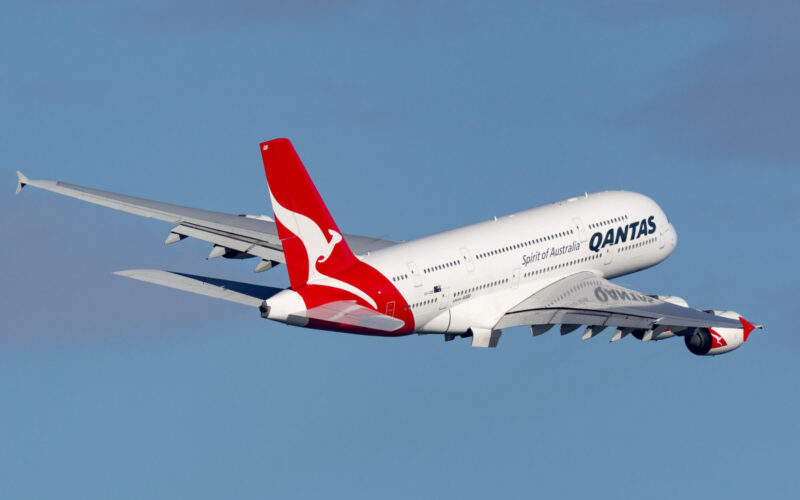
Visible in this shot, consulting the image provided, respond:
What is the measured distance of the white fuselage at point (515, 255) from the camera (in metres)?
86.6

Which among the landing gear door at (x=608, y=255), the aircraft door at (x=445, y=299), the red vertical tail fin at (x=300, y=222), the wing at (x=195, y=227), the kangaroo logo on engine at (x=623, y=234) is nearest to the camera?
the red vertical tail fin at (x=300, y=222)

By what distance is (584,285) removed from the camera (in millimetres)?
92812

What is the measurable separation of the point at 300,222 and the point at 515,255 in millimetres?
13881

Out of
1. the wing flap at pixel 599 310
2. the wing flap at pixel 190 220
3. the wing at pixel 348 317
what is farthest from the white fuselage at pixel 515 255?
the wing flap at pixel 190 220

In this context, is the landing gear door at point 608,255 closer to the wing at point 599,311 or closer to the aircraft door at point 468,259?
the wing at point 599,311

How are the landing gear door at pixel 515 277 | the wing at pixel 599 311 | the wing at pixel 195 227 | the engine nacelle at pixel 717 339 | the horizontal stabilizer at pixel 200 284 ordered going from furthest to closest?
the wing at pixel 195 227
the engine nacelle at pixel 717 339
the landing gear door at pixel 515 277
the wing at pixel 599 311
the horizontal stabilizer at pixel 200 284

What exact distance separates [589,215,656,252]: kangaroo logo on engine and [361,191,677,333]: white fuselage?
0.18 feet

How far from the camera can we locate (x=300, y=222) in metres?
81.7

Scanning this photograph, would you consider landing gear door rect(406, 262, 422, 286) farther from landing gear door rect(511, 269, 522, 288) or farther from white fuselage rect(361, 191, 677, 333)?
landing gear door rect(511, 269, 522, 288)

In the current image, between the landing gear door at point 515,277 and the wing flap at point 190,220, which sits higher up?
the wing flap at point 190,220

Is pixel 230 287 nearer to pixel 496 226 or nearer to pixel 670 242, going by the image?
pixel 496 226

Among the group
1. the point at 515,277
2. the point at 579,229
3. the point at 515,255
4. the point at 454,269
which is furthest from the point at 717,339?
the point at 454,269

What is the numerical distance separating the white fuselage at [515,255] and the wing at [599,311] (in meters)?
0.78

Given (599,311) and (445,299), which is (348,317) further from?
(599,311)
